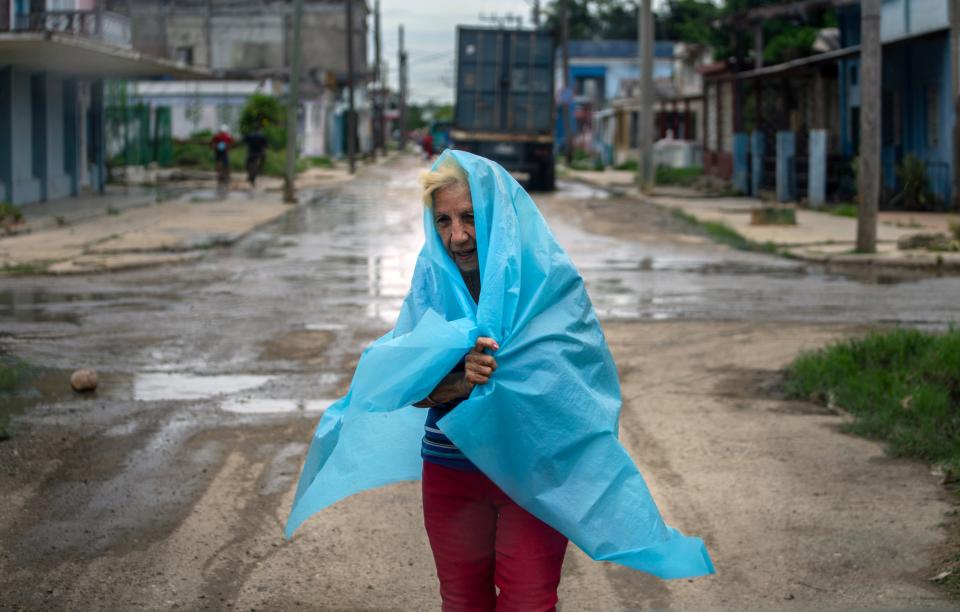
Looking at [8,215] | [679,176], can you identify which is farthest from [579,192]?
[8,215]

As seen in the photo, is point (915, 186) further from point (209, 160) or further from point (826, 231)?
point (209, 160)

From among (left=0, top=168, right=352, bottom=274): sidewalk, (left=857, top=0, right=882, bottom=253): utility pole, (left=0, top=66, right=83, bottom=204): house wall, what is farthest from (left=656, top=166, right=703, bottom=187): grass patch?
(left=857, top=0, right=882, bottom=253): utility pole

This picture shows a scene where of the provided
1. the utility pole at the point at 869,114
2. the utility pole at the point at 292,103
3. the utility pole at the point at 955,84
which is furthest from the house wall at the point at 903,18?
the utility pole at the point at 292,103

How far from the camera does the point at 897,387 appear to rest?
8.26 metres

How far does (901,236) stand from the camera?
2070cm

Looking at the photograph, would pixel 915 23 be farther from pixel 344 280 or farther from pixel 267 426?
pixel 267 426

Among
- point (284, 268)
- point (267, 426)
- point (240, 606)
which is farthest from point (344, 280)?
point (240, 606)

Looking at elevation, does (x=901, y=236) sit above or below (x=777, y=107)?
below

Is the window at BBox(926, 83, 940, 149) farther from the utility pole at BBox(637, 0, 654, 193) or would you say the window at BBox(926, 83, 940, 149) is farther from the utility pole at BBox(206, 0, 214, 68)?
the utility pole at BBox(206, 0, 214, 68)

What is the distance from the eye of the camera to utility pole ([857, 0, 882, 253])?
711 inches

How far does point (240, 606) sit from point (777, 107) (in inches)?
1295

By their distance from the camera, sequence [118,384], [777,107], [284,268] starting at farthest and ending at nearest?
[777,107]
[284,268]
[118,384]

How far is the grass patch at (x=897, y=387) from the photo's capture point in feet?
23.9

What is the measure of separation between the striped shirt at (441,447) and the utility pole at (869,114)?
1565 centimetres
